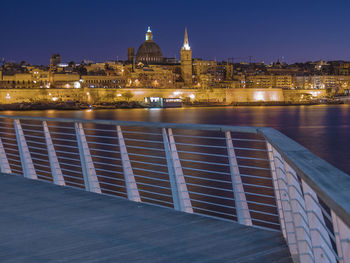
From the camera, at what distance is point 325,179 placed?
1.12 metres

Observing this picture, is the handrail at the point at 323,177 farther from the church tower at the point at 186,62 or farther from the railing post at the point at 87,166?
the church tower at the point at 186,62

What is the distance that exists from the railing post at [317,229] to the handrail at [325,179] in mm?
69

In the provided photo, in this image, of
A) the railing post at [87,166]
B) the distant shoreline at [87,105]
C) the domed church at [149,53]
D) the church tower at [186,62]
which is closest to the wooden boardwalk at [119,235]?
the railing post at [87,166]

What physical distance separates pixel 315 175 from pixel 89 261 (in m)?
1.27

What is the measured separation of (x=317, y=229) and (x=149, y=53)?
339ft

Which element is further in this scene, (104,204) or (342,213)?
(104,204)

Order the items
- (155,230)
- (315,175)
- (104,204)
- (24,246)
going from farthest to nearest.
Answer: (104,204), (155,230), (24,246), (315,175)

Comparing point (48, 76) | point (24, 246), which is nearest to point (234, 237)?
point (24, 246)

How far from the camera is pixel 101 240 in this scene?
2420 millimetres

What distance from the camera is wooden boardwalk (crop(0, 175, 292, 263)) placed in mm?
2170

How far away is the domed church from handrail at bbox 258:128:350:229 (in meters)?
101

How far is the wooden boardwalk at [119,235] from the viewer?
2.17 meters

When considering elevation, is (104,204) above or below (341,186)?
below

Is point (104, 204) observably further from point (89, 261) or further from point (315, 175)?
point (315, 175)
